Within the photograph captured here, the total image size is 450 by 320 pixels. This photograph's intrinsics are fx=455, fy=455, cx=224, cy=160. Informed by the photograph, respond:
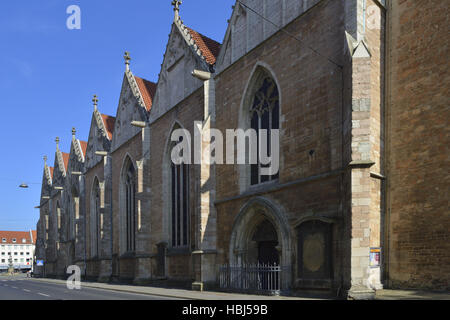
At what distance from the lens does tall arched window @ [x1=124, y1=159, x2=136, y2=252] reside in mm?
28812

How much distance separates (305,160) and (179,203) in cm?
1017

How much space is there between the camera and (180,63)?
23031 mm

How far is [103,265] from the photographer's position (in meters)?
30.9

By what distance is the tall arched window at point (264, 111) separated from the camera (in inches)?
653

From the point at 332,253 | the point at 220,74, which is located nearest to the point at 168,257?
the point at 220,74

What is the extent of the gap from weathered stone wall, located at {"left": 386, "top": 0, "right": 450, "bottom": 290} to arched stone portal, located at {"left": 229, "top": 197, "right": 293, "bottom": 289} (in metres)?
3.29

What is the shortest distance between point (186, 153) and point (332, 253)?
11.1 meters

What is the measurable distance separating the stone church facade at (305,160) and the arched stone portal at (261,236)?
5 centimetres

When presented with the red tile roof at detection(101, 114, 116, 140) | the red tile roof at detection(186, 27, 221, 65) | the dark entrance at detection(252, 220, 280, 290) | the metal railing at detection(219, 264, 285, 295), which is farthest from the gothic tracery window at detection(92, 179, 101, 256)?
the dark entrance at detection(252, 220, 280, 290)

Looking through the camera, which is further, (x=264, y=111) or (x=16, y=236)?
(x=16, y=236)

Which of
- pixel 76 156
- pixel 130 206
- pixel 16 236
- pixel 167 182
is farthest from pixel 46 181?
pixel 16 236

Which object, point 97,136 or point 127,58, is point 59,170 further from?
point 127,58

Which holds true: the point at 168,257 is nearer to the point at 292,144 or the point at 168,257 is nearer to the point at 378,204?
the point at 292,144

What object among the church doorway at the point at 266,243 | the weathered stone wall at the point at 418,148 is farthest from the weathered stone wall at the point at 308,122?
the weathered stone wall at the point at 418,148
